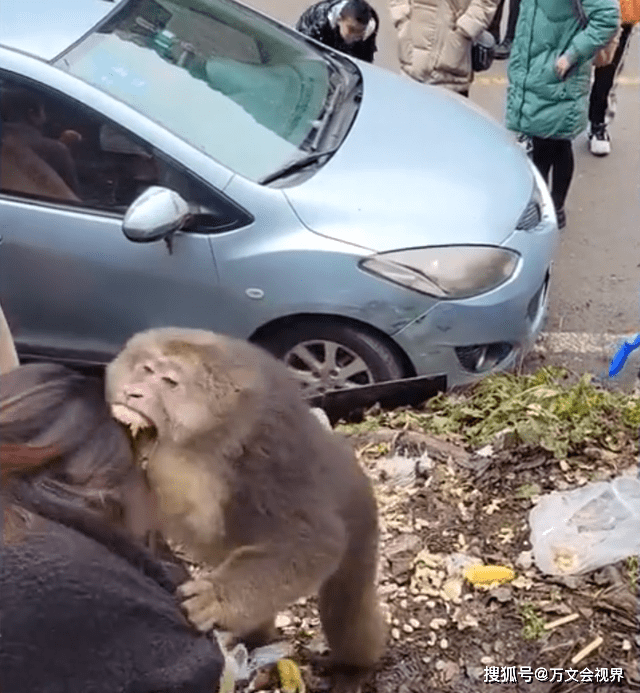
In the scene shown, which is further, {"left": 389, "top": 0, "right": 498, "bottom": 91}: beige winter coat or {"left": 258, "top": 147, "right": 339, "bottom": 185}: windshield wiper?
{"left": 389, "top": 0, "right": 498, "bottom": 91}: beige winter coat

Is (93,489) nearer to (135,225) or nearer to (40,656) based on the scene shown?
(40,656)

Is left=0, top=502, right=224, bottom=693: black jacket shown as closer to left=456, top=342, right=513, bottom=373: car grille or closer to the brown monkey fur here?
the brown monkey fur

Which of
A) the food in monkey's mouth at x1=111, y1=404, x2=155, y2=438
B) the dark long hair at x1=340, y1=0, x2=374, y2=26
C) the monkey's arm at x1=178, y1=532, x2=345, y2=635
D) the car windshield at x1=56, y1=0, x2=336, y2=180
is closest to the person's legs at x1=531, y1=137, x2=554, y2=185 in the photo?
the dark long hair at x1=340, y1=0, x2=374, y2=26

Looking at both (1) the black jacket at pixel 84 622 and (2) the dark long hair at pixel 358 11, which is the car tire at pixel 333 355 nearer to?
(2) the dark long hair at pixel 358 11

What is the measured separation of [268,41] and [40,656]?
4.41 metres

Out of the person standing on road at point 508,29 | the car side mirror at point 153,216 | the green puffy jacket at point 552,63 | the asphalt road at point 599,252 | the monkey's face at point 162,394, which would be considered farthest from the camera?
the person standing on road at point 508,29

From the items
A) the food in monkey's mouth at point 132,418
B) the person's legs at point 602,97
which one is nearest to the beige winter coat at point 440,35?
the person's legs at point 602,97

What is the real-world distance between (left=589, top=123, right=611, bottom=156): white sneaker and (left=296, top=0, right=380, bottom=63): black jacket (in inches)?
81.6

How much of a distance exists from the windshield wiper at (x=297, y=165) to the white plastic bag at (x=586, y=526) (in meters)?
1.78

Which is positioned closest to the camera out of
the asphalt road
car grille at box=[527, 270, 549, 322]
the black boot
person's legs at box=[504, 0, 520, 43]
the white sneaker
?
car grille at box=[527, 270, 549, 322]

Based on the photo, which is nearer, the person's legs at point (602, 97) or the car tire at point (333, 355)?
the car tire at point (333, 355)

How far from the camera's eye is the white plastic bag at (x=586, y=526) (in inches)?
130

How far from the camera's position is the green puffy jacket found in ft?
19.3

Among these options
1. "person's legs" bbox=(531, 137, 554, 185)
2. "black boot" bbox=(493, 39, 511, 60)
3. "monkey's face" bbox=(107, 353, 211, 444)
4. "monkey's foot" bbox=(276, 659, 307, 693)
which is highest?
"monkey's face" bbox=(107, 353, 211, 444)
